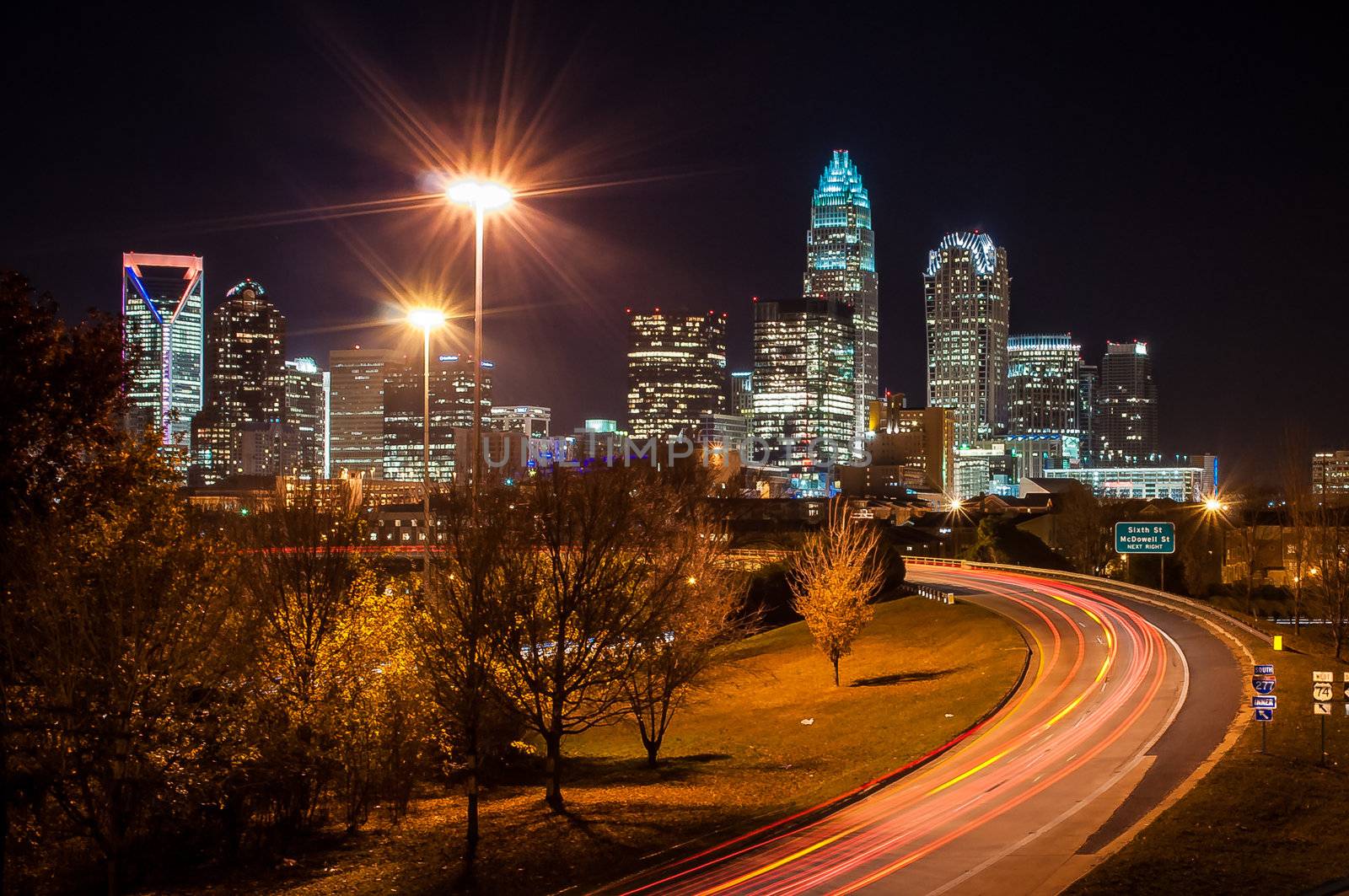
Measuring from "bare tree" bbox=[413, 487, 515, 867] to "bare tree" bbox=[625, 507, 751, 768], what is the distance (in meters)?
3.66

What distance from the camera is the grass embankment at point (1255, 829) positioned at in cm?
1673

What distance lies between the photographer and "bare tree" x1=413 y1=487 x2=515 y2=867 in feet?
69.9

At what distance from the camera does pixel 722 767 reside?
30.7 meters

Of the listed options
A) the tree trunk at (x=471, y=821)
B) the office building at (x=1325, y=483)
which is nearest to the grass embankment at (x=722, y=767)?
the tree trunk at (x=471, y=821)

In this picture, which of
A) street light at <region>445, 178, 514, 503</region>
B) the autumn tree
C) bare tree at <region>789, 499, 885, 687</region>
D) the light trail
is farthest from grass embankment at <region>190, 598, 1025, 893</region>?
street light at <region>445, 178, 514, 503</region>

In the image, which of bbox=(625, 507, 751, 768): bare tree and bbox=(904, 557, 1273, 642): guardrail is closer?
bbox=(625, 507, 751, 768): bare tree

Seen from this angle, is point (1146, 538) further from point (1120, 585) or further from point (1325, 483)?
point (1325, 483)

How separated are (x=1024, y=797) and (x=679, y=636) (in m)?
10.2

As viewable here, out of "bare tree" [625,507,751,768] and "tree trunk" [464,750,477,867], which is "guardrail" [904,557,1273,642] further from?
"tree trunk" [464,750,477,867]

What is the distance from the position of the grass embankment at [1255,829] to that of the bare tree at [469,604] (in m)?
11.3

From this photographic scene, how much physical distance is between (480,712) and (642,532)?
642 centimetres

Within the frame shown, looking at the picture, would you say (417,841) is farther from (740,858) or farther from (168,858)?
(740,858)

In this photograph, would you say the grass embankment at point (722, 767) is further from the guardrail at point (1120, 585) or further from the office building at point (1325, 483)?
the office building at point (1325, 483)

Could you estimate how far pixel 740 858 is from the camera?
67.8 ft
